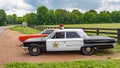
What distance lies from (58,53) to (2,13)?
12638 centimetres

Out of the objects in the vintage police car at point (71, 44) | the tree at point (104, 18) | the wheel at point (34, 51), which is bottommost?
the wheel at point (34, 51)

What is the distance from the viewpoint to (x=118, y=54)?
11.1m

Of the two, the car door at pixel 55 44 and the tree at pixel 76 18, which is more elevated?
the tree at pixel 76 18

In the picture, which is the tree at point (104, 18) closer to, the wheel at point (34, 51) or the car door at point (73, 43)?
the car door at point (73, 43)

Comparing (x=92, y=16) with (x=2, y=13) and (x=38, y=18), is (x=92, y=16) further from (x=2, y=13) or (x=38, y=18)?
(x=2, y=13)

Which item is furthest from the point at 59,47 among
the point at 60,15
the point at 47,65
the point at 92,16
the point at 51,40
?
the point at 92,16

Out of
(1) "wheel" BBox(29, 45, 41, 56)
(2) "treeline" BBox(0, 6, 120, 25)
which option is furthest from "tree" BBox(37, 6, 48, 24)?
(1) "wheel" BBox(29, 45, 41, 56)

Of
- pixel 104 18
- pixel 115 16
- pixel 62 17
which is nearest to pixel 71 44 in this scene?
pixel 62 17

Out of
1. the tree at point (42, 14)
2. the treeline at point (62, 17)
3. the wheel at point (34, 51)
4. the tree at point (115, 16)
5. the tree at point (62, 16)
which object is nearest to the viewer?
the wheel at point (34, 51)

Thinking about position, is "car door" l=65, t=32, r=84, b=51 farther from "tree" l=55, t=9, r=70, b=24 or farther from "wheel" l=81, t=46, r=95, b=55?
"tree" l=55, t=9, r=70, b=24

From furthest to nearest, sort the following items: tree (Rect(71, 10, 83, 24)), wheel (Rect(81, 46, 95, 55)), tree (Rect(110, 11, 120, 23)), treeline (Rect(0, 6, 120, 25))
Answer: tree (Rect(110, 11, 120, 23)) → tree (Rect(71, 10, 83, 24)) → treeline (Rect(0, 6, 120, 25)) → wheel (Rect(81, 46, 95, 55))

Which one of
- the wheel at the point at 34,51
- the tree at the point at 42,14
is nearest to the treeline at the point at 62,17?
the tree at the point at 42,14

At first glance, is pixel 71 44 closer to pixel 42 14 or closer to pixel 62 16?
pixel 42 14

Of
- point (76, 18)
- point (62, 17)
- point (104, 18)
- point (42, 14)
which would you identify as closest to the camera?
point (42, 14)
